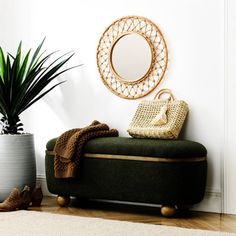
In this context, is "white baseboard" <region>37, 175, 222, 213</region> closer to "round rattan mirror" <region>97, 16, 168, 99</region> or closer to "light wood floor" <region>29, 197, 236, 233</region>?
"light wood floor" <region>29, 197, 236, 233</region>

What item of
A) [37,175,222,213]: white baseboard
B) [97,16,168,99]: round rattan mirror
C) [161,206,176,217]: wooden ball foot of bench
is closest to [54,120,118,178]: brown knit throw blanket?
[97,16,168,99]: round rattan mirror

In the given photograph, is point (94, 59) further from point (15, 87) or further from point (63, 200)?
point (63, 200)

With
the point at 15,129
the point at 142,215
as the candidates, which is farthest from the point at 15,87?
the point at 142,215

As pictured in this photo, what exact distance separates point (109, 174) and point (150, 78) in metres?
0.80

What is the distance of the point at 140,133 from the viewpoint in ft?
11.7

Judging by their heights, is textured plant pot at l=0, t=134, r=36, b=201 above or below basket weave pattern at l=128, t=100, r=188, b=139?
below

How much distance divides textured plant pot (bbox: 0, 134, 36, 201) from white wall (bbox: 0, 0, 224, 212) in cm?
46

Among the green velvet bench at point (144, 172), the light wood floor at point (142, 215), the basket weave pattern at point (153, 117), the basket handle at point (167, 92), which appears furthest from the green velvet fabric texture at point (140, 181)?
the basket handle at point (167, 92)

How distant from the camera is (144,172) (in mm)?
3305

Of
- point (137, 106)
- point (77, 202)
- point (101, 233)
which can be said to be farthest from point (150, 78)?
point (101, 233)

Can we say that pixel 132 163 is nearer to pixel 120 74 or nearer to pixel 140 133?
pixel 140 133

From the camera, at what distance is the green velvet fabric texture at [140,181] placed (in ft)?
10.6

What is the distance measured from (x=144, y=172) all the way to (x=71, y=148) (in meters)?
0.55

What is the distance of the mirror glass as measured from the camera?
377 centimetres
